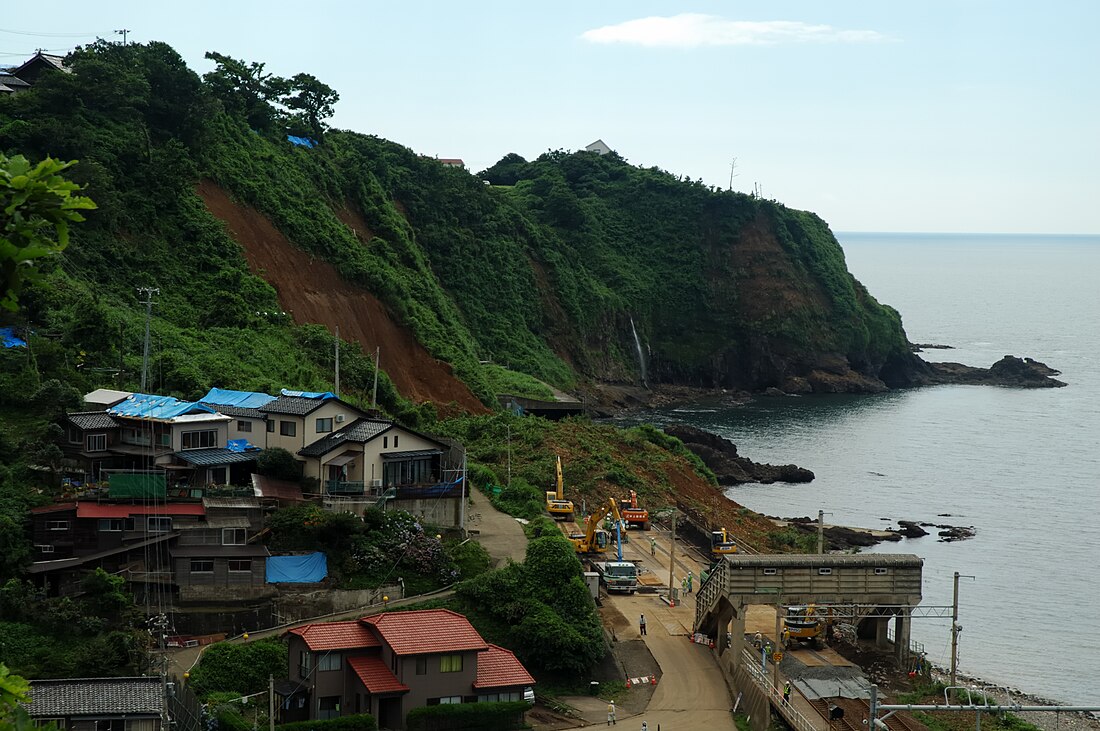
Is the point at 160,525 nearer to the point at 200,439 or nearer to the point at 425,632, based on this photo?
the point at 200,439

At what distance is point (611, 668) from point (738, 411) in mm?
79846

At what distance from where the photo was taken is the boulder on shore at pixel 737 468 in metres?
84.6

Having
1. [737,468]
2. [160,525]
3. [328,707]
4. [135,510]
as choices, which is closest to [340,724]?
[328,707]

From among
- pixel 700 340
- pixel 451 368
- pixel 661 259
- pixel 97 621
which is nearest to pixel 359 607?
pixel 97 621

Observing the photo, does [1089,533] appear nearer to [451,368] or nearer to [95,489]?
[451,368]

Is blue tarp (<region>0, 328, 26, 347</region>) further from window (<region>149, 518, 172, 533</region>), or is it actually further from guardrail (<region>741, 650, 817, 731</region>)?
guardrail (<region>741, 650, 817, 731</region>)

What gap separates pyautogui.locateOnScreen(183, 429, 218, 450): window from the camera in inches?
1564

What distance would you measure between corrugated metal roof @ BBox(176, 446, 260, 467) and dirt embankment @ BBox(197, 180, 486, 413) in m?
33.9

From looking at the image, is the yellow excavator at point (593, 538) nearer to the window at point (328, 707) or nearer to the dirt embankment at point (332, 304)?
the window at point (328, 707)

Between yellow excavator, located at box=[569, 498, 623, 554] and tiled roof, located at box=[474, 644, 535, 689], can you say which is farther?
yellow excavator, located at box=[569, 498, 623, 554]

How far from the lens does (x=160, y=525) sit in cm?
3634

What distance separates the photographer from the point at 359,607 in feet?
121

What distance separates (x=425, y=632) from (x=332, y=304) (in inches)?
1912

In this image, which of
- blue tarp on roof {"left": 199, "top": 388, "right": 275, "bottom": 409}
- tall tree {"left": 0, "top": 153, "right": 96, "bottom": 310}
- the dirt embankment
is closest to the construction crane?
blue tarp on roof {"left": 199, "top": 388, "right": 275, "bottom": 409}
